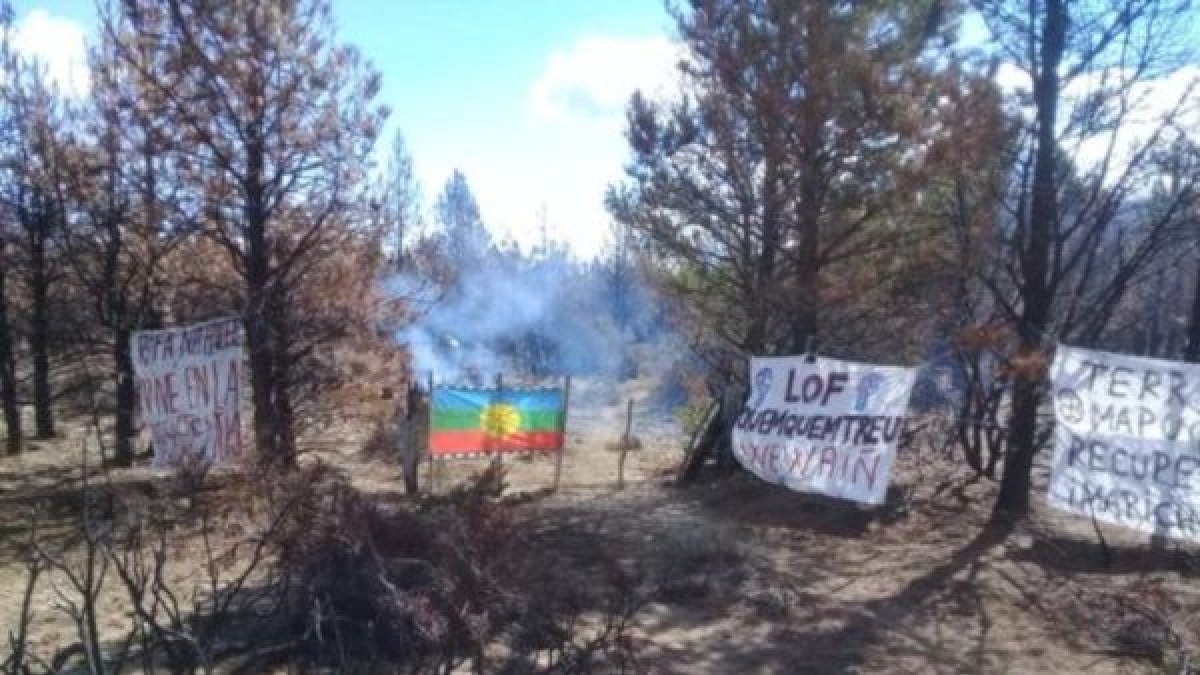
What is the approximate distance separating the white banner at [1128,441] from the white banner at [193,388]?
7762 mm

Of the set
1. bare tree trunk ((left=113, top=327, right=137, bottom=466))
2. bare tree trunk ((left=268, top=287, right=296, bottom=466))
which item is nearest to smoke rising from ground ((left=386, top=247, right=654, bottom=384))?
bare tree trunk ((left=113, top=327, right=137, bottom=466))

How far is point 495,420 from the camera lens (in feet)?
46.3

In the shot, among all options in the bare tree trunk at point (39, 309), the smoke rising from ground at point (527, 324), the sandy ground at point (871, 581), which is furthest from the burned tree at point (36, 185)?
the smoke rising from ground at point (527, 324)

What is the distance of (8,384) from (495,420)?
835cm

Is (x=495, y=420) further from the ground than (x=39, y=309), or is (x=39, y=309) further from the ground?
(x=39, y=309)

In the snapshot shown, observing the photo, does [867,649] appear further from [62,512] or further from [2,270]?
[2,270]

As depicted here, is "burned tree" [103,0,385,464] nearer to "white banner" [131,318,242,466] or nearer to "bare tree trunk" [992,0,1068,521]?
"white banner" [131,318,242,466]

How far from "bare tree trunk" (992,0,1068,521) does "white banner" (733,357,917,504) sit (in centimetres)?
108

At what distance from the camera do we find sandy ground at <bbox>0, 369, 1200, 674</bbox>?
6.91 m

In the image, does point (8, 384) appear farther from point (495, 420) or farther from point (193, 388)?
point (495, 420)

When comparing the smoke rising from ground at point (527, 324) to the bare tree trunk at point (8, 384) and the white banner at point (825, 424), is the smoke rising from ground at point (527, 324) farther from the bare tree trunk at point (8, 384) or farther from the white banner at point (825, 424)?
the white banner at point (825, 424)

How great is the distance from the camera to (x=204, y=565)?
913 cm

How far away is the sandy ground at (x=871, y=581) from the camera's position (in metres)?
6.91

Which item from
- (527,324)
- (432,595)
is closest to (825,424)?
(432,595)
